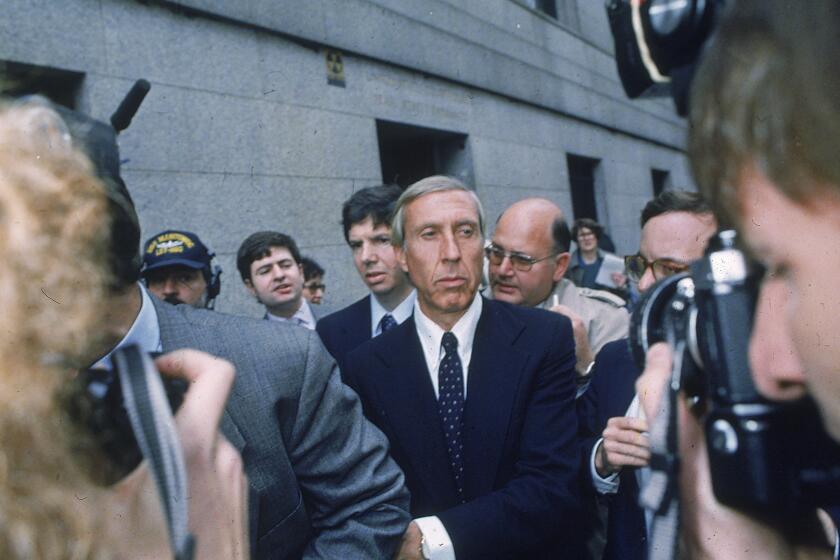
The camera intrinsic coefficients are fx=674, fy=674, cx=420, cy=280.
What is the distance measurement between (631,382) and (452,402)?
0.56m

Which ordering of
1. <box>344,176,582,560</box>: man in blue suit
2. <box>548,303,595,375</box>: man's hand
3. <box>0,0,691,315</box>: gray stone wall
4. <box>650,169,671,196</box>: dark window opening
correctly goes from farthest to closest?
<box>650,169,671,196</box>: dark window opening < <box>0,0,691,315</box>: gray stone wall < <box>548,303,595,375</box>: man's hand < <box>344,176,582,560</box>: man in blue suit

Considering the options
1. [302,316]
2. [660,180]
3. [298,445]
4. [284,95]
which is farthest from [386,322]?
[660,180]

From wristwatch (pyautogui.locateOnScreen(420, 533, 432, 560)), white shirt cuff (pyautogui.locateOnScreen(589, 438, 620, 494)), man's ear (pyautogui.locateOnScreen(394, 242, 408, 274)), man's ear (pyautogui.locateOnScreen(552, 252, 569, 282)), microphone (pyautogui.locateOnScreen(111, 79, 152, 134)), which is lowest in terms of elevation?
wristwatch (pyautogui.locateOnScreen(420, 533, 432, 560))

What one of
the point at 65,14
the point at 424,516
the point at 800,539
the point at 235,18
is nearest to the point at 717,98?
the point at 800,539

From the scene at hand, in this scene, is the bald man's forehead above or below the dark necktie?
above

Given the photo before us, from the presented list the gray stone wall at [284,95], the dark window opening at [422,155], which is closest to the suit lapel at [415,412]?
the gray stone wall at [284,95]

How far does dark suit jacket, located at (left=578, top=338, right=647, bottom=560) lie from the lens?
1.96 metres

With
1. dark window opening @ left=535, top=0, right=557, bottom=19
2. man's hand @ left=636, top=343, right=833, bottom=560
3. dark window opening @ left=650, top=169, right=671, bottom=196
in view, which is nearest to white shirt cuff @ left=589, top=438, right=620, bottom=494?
man's hand @ left=636, top=343, right=833, bottom=560

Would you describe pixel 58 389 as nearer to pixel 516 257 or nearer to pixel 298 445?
pixel 298 445

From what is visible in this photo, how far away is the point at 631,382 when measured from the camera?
2102 millimetres

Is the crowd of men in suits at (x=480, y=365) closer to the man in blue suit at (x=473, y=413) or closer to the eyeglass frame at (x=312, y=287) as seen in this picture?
the man in blue suit at (x=473, y=413)

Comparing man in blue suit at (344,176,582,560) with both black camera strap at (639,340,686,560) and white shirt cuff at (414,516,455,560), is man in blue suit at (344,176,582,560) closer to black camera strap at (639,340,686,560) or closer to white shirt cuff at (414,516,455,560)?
white shirt cuff at (414,516,455,560)

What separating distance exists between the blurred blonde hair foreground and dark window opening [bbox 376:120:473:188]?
19.7ft

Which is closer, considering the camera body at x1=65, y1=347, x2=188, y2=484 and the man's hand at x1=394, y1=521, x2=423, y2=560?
the camera body at x1=65, y1=347, x2=188, y2=484
